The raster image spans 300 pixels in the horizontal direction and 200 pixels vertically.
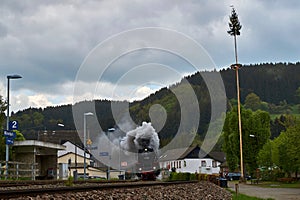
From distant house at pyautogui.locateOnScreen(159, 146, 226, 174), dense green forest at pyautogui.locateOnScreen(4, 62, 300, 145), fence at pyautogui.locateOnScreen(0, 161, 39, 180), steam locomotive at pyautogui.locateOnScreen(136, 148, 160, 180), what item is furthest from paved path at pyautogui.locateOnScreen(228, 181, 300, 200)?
distant house at pyautogui.locateOnScreen(159, 146, 226, 174)

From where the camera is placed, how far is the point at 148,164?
133 feet

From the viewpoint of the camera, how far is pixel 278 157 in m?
53.6

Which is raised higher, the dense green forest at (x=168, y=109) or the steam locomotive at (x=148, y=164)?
the dense green forest at (x=168, y=109)

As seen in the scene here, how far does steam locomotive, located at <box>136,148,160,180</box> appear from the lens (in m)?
40.1

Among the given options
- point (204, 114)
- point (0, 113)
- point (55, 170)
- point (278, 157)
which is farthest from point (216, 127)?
point (0, 113)

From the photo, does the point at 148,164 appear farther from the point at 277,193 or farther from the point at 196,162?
the point at 196,162

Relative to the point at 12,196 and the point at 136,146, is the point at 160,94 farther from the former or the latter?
the point at 12,196

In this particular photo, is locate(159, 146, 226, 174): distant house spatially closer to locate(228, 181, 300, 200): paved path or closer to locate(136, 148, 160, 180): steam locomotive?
locate(136, 148, 160, 180): steam locomotive

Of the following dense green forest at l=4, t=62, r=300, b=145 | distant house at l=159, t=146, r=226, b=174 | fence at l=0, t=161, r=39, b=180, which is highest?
dense green forest at l=4, t=62, r=300, b=145

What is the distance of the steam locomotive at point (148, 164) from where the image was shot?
40.1 metres

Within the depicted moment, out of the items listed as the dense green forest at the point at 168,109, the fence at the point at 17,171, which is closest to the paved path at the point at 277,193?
the fence at the point at 17,171

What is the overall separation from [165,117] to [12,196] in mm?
43561

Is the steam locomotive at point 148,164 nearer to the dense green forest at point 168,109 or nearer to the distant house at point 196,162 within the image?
the dense green forest at point 168,109

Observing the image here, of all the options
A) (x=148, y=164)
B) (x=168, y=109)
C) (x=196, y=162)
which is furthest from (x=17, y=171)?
(x=196, y=162)
